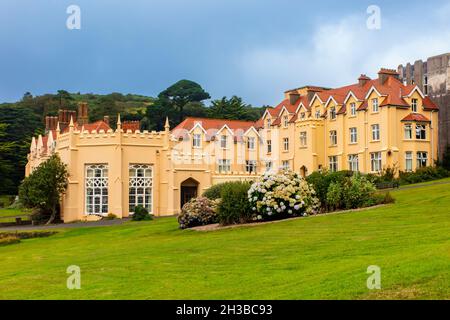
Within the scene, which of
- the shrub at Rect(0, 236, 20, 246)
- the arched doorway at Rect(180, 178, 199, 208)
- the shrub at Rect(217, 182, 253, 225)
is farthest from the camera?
the arched doorway at Rect(180, 178, 199, 208)

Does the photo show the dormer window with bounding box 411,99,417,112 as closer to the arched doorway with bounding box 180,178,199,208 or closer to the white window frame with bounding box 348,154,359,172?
the white window frame with bounding box 348,154,359,172

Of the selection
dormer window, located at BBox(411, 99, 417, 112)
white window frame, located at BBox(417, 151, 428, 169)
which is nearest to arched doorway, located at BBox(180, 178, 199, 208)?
white window frame, located at BBox(417, 151, 428, 169)

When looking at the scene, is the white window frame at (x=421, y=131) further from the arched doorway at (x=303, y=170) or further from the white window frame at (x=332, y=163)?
the arched doorway at (x=303, y=170)

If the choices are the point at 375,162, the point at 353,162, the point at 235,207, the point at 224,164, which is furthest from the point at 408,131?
the point at 235,207

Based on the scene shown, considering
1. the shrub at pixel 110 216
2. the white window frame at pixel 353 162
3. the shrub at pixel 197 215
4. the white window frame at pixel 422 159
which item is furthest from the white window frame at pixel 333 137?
the shrub at pixel 197 215

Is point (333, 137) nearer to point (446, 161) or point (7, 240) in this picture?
point (446, 161)

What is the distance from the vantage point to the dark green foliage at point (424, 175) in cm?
5281

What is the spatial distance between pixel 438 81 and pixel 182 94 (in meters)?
68.3

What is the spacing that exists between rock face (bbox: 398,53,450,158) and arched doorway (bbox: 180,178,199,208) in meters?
24.8

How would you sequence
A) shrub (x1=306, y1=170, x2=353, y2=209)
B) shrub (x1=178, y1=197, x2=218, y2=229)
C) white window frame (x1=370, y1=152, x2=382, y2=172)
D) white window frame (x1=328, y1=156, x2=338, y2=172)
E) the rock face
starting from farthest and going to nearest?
1. the rock face
2. white window frame (x1=328, y1=156, x2=338, y2=172)
3. white window frame (x1=370, y1=152, x2=382, y2=172)
4. shrub (x1=178, y1=197, x2=218, y2=229)
5. shrub (x1=306, y1=170, x2=353, y2=209)

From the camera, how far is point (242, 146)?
241 ft

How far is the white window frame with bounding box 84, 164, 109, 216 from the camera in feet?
171
